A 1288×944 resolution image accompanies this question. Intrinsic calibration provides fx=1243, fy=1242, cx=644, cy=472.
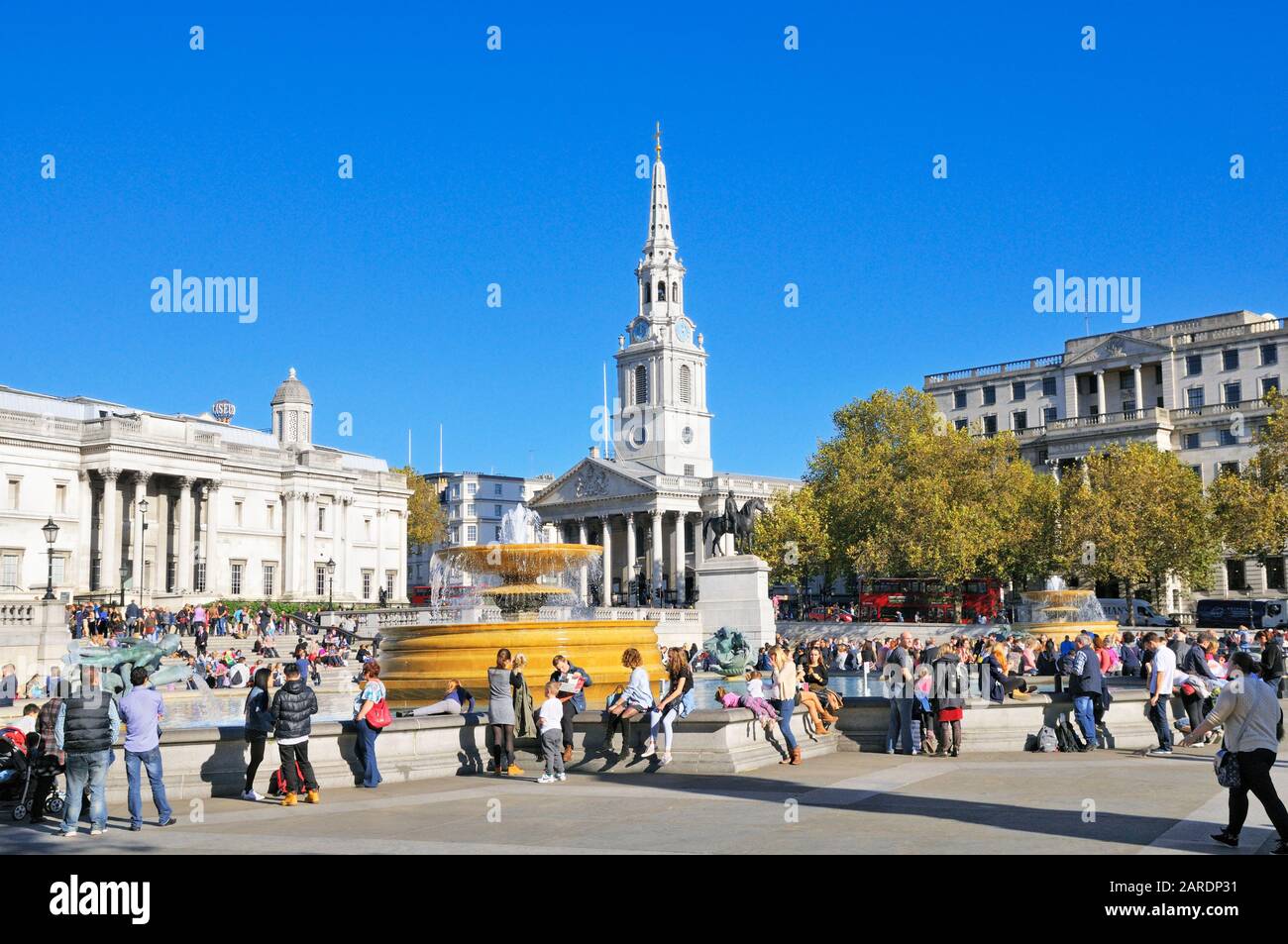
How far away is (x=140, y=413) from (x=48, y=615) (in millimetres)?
36439

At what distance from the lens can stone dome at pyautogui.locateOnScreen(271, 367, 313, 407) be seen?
89.6m

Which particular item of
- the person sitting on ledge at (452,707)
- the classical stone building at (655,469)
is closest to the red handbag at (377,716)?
the person sitting on ledge at (452,707)

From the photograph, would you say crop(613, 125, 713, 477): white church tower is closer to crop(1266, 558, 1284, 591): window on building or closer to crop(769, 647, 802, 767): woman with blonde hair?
crop(1266, 558, 1284, 591): window on building

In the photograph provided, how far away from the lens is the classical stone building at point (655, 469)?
10644 cm

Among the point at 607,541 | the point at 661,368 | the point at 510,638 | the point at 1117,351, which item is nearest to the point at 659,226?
the point at 661,368

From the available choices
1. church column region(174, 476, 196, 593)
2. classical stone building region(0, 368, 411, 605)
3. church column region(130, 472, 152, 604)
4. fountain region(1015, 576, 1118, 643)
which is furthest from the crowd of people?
church column region(174, 476, 196, 593)

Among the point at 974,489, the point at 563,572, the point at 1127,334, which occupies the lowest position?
the point at 563,572

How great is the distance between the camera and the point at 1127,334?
78.6 meters

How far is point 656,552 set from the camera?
10412 cm

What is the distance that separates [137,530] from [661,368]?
5863 centimetres

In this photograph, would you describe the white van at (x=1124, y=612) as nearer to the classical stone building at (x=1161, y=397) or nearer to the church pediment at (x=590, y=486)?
the classical stone building at (x=1161, y=397)

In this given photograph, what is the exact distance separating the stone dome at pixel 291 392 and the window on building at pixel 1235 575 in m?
61.9
